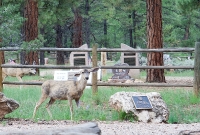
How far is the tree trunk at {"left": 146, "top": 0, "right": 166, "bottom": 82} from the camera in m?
17.8

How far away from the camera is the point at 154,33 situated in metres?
17.9

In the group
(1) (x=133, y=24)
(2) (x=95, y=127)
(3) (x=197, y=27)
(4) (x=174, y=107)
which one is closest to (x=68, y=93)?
(4) (x=174, y=107)

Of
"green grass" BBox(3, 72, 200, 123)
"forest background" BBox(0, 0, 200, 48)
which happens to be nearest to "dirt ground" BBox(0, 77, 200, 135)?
"green grass" BBox(3, 72, 200, 123)

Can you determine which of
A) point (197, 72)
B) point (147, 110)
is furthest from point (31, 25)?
point (147, 110)

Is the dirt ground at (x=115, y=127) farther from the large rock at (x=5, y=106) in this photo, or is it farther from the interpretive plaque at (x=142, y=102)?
the interpretive plaque at (x=142, y=102)

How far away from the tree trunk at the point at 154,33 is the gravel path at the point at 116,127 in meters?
8.83

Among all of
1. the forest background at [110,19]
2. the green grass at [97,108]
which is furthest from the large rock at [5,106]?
the forest background at [110,19]

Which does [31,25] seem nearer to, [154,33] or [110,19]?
[154,33]

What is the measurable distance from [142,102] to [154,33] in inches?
326

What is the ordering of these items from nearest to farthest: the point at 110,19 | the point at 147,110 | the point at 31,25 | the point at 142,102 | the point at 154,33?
the point at 147,110 → the point at 142,102 → the point at 154,33 → the point at 31,25 → the point at 110,19

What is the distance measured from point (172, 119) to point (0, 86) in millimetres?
5745

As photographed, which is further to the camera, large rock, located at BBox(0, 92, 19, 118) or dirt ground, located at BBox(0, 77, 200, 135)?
large rock, located at BBox(0, 92, 19, 118)

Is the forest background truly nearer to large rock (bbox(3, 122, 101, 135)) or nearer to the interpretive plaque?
the interpretive plaque

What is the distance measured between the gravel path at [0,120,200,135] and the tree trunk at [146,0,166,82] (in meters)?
8.83
